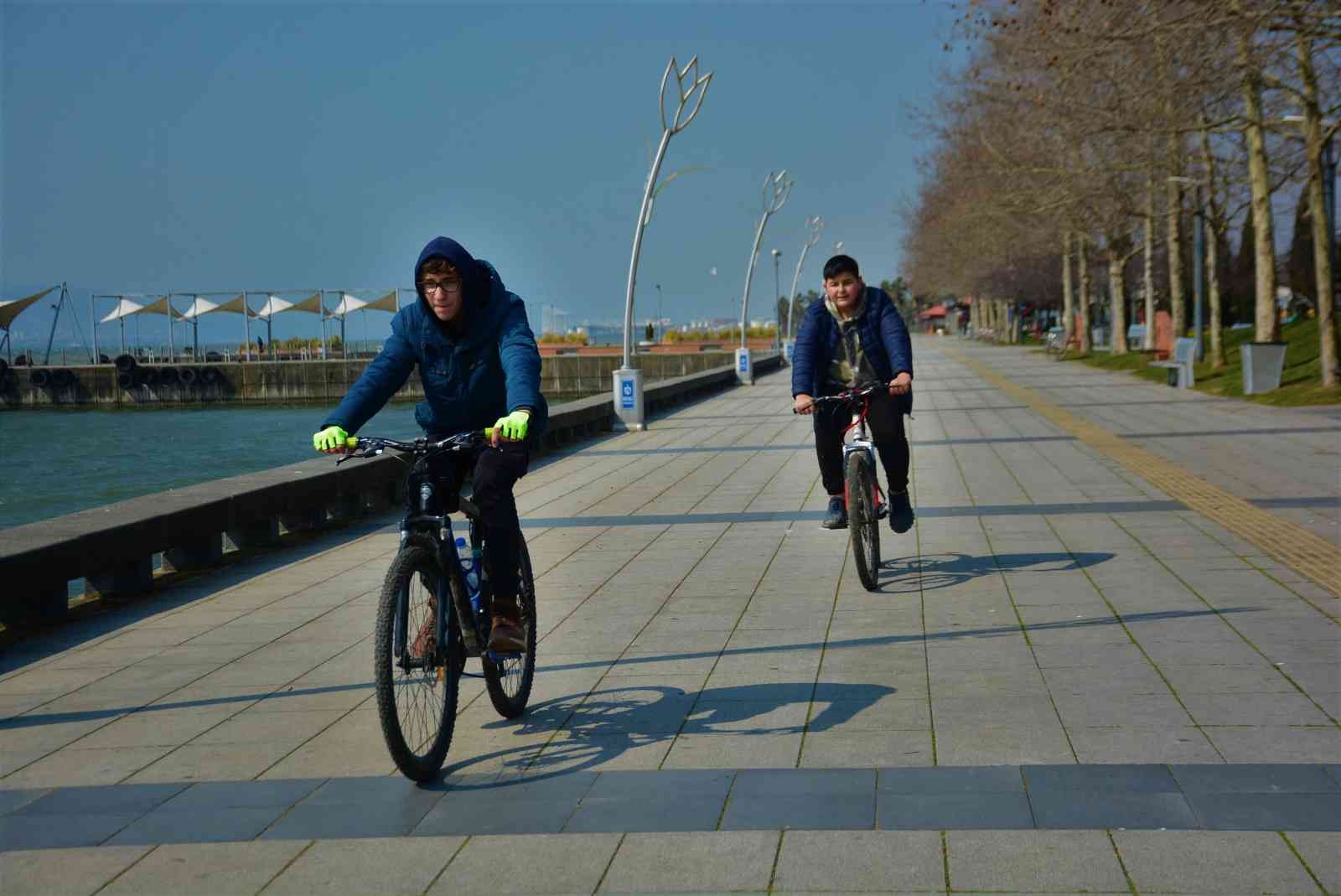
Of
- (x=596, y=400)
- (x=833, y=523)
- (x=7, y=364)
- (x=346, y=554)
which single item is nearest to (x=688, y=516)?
(x=346, y=554)

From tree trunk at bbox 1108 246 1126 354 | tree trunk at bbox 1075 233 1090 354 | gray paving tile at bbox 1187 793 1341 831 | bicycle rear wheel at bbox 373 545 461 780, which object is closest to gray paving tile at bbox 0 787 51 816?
bicycle rear wheel at bbox 373 545 461 780

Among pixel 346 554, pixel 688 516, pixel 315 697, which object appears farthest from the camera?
pixel 688 516

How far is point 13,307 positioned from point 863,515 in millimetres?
78649

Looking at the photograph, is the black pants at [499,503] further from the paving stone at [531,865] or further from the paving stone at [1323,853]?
the paving stone at [1323,853]

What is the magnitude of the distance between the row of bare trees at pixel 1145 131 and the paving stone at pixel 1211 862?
14108mm

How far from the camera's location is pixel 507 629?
5.65 meters

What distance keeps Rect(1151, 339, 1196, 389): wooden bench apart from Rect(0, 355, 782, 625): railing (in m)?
20.9

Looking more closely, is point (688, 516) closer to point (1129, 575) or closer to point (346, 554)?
point (346, 554)

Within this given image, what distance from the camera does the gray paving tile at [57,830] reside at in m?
4.66

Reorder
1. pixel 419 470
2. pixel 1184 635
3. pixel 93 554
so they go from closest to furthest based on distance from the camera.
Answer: pixel 419 470 → pixel 1184 635 → pixel 93 554

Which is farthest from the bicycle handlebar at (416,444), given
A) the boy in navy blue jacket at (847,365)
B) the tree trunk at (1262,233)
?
the tree trunk at (1262,233)

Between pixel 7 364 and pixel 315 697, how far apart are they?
80.6m

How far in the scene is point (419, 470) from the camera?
527 centimetres

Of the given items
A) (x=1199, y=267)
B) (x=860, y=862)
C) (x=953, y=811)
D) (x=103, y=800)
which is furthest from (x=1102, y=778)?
(x=1199, y=267)
